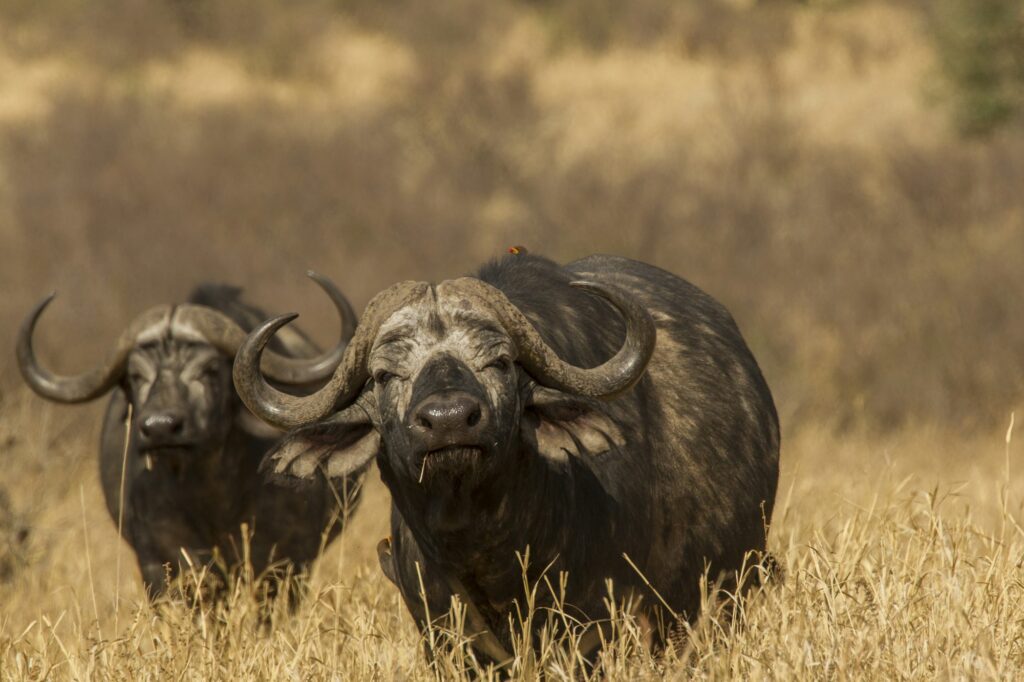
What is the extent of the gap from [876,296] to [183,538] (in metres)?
9.54

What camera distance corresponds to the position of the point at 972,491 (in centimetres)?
872

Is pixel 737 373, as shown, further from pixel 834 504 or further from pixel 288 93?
pixel 288 93

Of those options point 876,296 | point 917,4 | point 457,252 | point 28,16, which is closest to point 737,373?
point 876,296

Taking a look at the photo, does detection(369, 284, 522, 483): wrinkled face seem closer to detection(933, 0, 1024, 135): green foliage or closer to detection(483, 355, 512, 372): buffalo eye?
detection(483, 355, 512, 372): buffalo eye

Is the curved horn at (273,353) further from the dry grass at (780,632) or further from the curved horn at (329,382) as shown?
the curved horn at (329,382)

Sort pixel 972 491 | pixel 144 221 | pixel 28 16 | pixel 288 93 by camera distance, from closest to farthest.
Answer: pixel 972 491
pixel 144 221
pixel 288 93
pixel 28 16

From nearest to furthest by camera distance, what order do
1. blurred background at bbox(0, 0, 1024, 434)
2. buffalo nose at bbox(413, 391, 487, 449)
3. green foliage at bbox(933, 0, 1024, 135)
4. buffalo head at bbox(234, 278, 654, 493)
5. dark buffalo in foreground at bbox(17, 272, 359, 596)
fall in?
buffalo nose at bbox(413, 391, 487, 449) < buffalo head at bbox(234, 278, 654, 493) < dark buffalo in foreground at bbox(17, 272, 359, 596) < blurred background at bbox(0, 0, 1024, 434) < green foliage at bbox(933, 0, 1024, 135)

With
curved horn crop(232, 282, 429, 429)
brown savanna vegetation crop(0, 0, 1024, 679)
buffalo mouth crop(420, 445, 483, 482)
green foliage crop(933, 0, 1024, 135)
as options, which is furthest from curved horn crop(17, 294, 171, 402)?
green foliage crop(933, 0, 1024, 135)

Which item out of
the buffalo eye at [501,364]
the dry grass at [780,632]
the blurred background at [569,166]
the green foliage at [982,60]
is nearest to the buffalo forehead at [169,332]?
the dry grass at [780,632]

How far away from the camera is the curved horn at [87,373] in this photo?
6.51 m

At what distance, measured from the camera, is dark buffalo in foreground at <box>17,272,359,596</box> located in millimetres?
6348

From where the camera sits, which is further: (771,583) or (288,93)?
(288,93)

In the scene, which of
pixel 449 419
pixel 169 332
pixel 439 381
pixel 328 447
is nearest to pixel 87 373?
pixel 169 332

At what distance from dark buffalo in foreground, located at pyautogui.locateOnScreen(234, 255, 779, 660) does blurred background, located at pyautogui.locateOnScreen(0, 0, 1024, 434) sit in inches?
229
